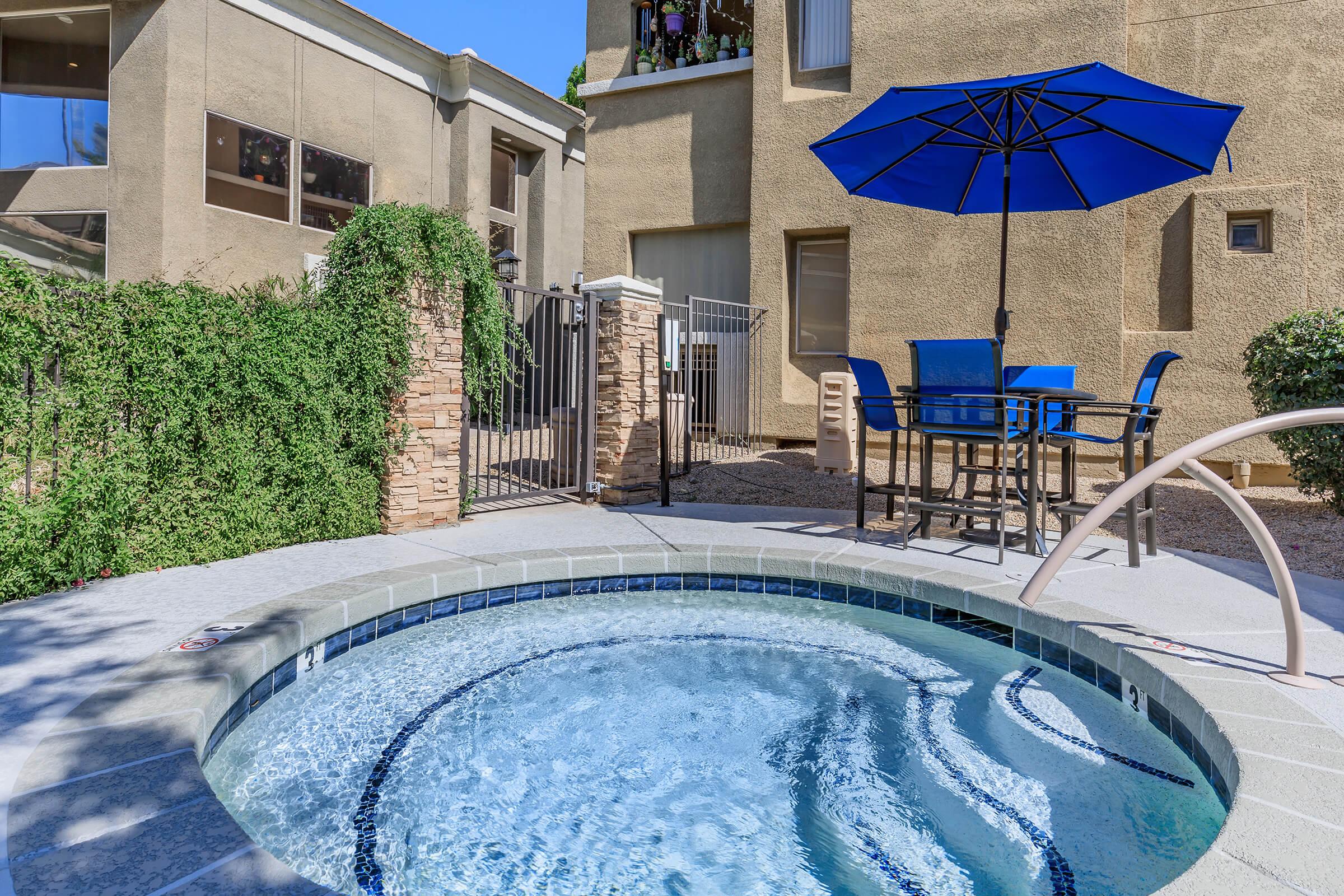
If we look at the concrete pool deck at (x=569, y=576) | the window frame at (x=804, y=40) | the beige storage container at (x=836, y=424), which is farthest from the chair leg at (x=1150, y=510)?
the window frame at (x=804, y=40)

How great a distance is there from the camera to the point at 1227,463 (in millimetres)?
8047

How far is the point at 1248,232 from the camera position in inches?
320

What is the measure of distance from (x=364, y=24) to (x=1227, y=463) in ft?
42.3

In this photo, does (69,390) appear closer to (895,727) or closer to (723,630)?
(723,630)

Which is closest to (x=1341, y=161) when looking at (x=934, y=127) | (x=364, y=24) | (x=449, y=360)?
(x=934, y=127)

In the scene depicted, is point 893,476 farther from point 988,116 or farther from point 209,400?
point 209,400

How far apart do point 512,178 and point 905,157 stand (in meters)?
10.7

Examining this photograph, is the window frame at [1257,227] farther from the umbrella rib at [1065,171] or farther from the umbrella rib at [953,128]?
the umbrella rib at [953,128]

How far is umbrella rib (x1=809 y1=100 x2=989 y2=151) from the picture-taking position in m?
4.81

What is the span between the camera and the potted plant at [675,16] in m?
11.0

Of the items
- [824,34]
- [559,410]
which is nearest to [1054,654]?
[559,410]

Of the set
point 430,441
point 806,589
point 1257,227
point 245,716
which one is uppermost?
point 1257,227

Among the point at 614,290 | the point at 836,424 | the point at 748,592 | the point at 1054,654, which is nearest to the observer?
the point at 1054,654

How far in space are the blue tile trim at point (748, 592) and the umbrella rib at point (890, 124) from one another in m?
2.87
